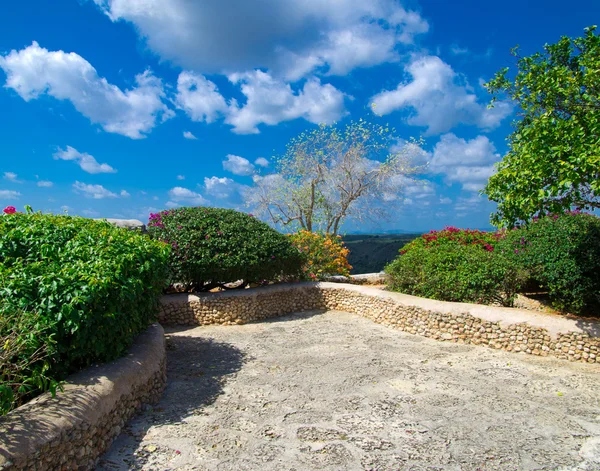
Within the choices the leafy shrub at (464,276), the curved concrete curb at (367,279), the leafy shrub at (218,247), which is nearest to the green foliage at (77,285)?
the leafy shrub at (218,247)

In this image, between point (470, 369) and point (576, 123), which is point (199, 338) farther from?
point (576, 123)

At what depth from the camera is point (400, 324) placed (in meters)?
9.16

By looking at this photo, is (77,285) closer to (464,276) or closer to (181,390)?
(181,390)

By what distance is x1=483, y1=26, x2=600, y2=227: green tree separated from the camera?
20.5ft

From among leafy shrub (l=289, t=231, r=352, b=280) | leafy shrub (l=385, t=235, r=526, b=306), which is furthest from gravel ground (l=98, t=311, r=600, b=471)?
leafy shrub (l=289, t=231, r=352, b=280)

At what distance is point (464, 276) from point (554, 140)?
340cm

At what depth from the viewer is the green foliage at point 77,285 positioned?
430 cm

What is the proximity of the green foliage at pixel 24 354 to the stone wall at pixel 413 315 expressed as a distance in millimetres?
5406

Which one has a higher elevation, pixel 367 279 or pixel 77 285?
pixel 77 285

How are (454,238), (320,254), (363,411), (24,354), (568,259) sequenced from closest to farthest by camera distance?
(24,354) → (363,411) → (568,259) → (320,254) → (454,238)

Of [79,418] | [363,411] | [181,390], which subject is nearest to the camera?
[79,418]

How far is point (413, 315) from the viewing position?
29.2ft

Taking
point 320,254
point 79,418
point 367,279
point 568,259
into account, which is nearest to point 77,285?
point 79,418

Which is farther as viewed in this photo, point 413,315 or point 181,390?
point 413,315
